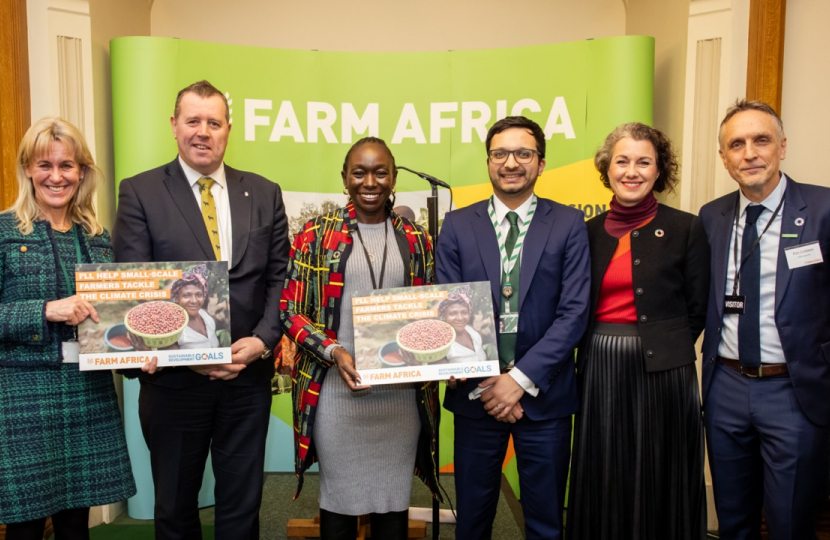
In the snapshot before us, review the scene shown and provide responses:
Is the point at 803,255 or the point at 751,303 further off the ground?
the point at 803,255

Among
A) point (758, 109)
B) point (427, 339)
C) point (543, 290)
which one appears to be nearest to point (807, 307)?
point (758, 109)

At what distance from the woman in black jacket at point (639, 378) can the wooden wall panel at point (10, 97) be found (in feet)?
10.9

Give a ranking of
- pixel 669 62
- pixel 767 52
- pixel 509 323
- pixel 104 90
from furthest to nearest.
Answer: pixel 669 62
pixel 104 90
pixel 767 52
pixel 509 323

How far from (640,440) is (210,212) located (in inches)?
80.1

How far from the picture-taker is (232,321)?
2.54 meters

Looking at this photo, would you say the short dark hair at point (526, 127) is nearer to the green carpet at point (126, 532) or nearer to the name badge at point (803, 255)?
the name badge at point (803, 255)

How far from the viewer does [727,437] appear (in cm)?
265

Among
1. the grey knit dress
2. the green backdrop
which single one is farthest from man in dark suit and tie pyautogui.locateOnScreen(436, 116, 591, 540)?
the green backdrop

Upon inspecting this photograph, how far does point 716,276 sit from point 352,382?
1.64 meters

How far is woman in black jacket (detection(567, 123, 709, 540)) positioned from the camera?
8.27 ft

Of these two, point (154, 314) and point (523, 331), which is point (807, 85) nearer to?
point (523, 331)

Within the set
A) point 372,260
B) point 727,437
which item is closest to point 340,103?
point 372,260

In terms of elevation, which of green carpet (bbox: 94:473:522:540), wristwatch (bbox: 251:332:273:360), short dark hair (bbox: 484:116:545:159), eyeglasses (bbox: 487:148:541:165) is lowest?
green carpet (bbox: 94:473:522:540)

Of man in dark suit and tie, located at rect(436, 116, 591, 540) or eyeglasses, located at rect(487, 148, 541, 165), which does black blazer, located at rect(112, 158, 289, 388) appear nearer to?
man in dark suit and tie, located at rect(436, 116, 591, 540)
